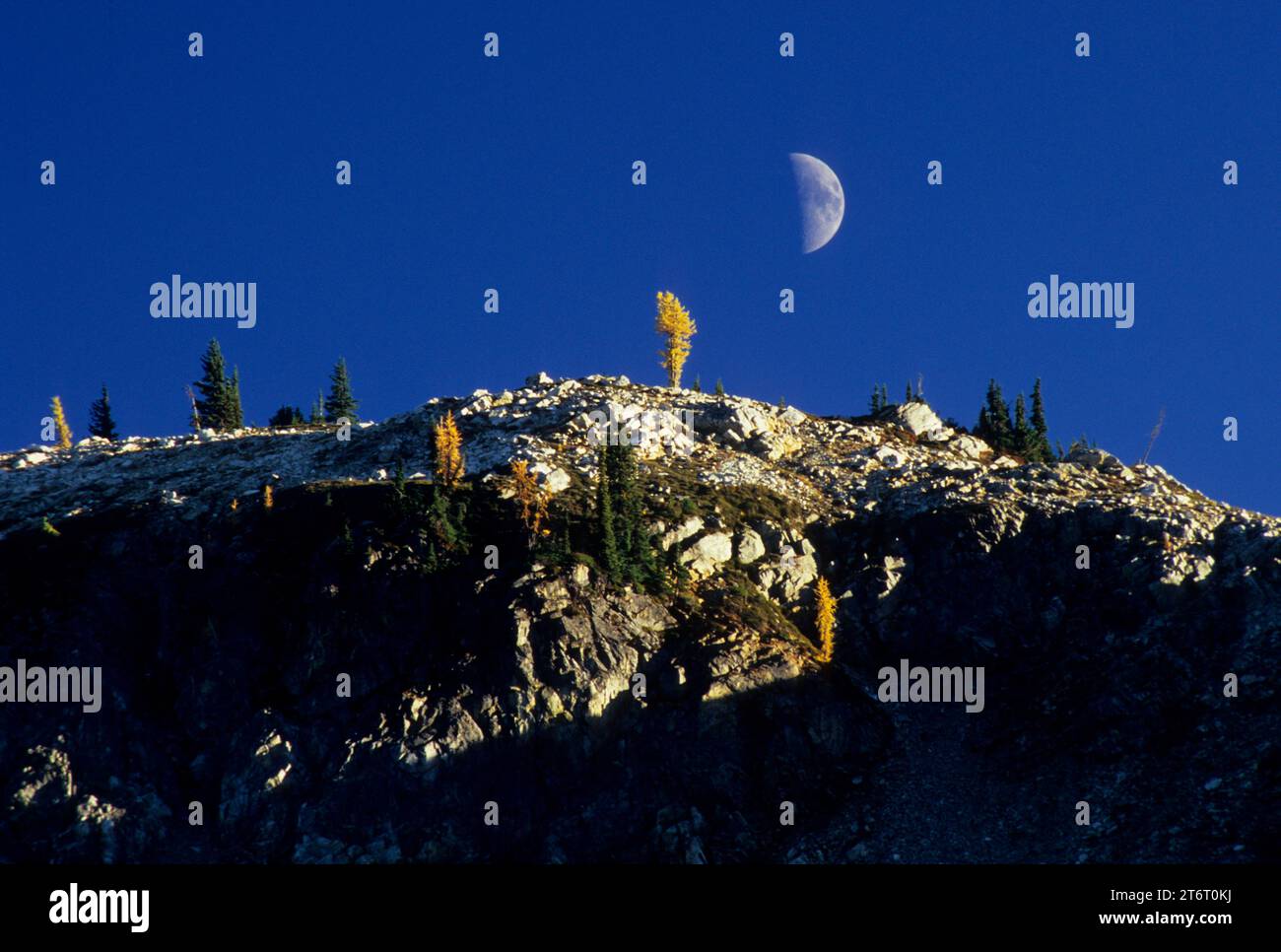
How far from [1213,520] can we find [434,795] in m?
49.8

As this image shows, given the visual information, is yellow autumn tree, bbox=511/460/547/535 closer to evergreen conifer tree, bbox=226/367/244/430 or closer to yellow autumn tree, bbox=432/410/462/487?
yellow autumn tree, bbox=432/410/462/487

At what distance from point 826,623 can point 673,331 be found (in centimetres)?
5017

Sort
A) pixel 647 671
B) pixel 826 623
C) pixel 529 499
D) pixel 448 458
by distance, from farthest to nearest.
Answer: pixel 448 458 → pixel 529 499 → pixel 826 623 → pixel 647 671

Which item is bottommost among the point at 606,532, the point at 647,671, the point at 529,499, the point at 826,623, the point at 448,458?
the point at 647,671

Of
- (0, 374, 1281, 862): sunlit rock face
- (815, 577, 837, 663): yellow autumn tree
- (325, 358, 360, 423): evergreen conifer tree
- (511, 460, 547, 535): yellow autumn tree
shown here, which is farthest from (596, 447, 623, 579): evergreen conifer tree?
(325, 358, 360, 423): evergreen conifer tree

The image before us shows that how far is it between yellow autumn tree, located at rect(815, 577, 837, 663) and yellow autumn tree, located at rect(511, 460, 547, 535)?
1681cm

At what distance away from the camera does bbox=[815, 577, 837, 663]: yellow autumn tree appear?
72750 mm

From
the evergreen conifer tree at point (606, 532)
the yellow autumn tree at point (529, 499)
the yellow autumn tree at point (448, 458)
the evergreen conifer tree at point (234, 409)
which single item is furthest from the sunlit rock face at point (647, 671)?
the evergreen conifer tree at point (234, 409)

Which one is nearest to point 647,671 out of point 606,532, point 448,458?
point 606,532

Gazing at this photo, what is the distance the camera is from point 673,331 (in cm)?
11838

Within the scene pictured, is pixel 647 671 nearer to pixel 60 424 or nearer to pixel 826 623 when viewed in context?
pixel 826 623
